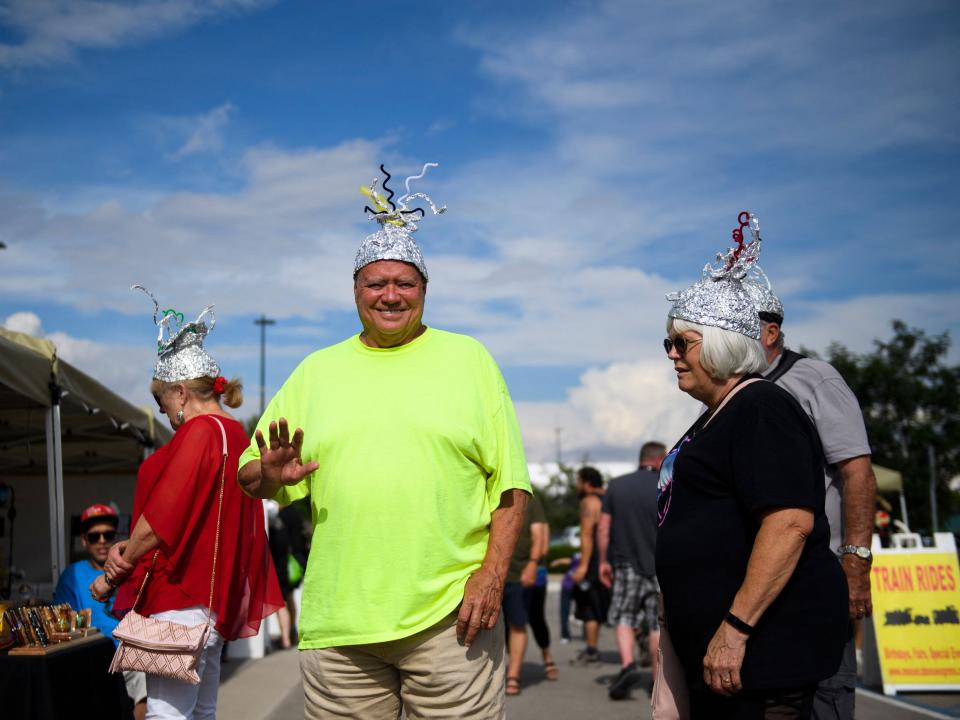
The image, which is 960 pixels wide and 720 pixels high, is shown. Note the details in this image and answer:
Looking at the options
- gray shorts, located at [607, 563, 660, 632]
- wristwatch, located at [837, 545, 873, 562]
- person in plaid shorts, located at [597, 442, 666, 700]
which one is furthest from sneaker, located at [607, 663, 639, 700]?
wristwatch, located at [837, 545, 873, 562]

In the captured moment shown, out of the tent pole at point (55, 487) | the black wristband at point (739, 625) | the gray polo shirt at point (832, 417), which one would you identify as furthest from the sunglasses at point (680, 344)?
the tent pole at point (55, 487)

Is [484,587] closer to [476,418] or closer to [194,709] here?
[476,418]

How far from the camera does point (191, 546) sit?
3756mm

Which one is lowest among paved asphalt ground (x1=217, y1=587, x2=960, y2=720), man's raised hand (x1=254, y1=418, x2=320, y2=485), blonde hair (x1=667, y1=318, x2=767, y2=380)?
paved asphalt ground (x1=217, y1=587, x2=960, y2=720)

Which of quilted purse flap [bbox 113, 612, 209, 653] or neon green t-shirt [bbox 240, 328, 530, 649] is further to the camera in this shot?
quilted purse flap [bbox 113, 612, 209, 653]

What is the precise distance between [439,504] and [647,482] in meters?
5.51

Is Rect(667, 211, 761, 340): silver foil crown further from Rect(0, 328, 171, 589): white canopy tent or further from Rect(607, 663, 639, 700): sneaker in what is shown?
Rect(607, 663, 639, 700): sneaker

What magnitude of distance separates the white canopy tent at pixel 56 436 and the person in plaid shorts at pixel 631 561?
421cm

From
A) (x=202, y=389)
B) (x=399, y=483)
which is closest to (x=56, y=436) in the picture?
(x=202, y=389)

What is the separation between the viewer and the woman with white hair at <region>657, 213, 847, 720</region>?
8.15 ft

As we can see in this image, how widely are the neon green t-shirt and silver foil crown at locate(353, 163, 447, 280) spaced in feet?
0.99

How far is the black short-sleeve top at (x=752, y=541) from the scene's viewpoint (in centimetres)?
250

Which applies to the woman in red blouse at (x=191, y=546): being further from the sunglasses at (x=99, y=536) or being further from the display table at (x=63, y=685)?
the sunglasses at (x=99, y=536)

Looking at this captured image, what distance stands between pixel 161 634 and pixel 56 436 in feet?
10.4
